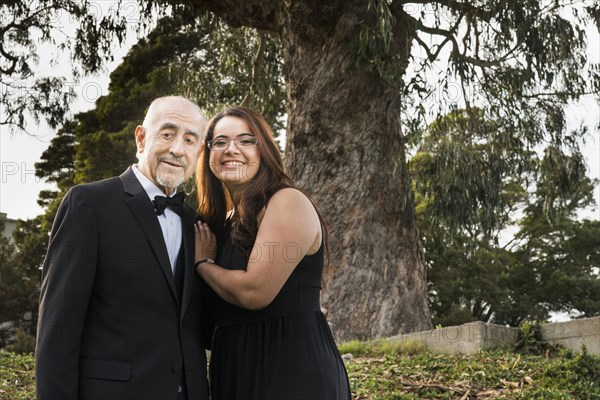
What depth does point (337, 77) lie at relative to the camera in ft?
31.8

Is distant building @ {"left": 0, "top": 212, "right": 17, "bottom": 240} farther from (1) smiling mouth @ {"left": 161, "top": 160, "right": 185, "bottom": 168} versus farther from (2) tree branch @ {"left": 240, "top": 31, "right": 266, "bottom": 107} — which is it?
(1) smiling mouth @ {"left": 161, "top": 160, "right": 185, "bottom": 168}

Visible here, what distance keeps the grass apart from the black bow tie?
3240 mm

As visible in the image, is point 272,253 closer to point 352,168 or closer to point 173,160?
point 173,160

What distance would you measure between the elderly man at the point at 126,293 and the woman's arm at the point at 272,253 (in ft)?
0.42

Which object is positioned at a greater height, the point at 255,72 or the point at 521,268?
the point at 255,72

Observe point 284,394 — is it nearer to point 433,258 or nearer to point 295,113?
point 295,113

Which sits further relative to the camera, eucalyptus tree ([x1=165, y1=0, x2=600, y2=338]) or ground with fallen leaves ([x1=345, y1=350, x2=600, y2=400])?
eucalyptus tree ([x1=165, y1=0, x2=600, y2=338])

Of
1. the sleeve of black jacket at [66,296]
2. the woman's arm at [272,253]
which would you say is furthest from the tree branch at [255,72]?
the sleeve of black jacket at [66,296]

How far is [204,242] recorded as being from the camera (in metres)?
3.44

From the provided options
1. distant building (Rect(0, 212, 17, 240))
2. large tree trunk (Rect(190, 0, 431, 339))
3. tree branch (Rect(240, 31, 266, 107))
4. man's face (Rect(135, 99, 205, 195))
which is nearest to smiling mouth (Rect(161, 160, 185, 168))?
man's face (Rect(135, 99, 205, 195))

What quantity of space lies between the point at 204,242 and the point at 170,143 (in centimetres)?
46

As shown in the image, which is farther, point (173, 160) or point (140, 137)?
point (140, 137)

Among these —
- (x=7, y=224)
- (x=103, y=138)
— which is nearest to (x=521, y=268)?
(x=103, y=138)

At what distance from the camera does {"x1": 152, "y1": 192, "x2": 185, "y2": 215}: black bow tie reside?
318cm
